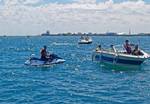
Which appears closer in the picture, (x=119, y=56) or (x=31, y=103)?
(x=31, y=103)

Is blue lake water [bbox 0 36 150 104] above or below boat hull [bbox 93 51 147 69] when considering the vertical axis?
below

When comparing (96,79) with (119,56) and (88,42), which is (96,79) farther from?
(88,42)

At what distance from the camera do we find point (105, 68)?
4134cm

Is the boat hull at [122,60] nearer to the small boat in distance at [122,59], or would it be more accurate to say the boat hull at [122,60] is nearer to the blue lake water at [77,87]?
the small boat in distance at [122,59]

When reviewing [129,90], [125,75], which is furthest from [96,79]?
[129,90]

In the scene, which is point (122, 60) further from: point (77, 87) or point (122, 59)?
point (77, 87)

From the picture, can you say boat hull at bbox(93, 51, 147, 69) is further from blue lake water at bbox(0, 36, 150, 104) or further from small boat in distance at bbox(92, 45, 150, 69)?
blue lake water at bbox(0, 36, 150, 104)

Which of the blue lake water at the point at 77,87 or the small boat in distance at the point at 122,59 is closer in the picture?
the blue lake water at the point at 77,87

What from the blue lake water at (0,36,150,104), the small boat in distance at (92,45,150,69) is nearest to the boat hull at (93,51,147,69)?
the small boat in distance at (92,45,150,69)

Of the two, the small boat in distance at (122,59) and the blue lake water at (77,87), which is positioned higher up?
the small boat in distance at (122,59)

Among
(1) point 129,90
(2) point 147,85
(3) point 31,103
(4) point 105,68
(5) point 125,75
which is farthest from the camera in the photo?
(4) point 105,68

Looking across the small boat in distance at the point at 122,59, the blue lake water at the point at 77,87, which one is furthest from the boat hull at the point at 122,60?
→ the blue lake water at the point at 77,87

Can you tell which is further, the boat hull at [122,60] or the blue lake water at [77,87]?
the boat hull at [122,60]

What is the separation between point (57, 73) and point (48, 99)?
1413cm
